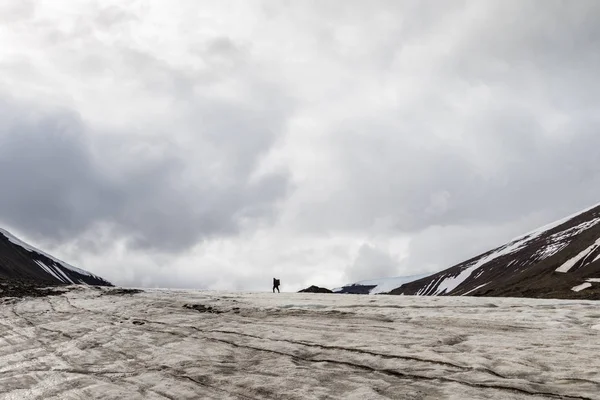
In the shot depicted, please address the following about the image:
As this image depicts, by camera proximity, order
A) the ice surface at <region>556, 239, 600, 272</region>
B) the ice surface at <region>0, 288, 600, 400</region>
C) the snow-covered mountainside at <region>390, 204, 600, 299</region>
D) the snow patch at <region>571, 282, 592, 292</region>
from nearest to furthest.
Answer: the ice surface at <region>0, 288, 600, 400</region>, the snow patch at <region>571, 282, 592, 292</region>, the snow-covered mountainside at <region>390, 204, 600, 299</region>, the ice surface at <region>556, 239, 600, 272</region>

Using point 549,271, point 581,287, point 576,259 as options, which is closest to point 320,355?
point 581,287

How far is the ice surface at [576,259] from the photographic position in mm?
111294

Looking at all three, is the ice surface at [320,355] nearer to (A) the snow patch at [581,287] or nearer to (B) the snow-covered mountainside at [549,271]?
(B) the snow-covered mountainside at [549,271]

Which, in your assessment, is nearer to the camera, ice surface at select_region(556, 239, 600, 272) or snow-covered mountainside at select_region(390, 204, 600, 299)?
snow-covered mountainside at select_region(390, 204, 600, 299)

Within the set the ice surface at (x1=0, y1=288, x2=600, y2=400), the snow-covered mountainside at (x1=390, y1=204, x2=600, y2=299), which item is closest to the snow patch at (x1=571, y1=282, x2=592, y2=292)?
the snow-covered mountainside at (x1=390, y1=204, x2=600, y2=299)

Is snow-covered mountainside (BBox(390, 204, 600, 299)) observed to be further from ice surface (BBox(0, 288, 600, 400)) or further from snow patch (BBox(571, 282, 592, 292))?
ice surface (BBox(0, 288, 600, 400))

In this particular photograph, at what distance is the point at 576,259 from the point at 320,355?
126 metres

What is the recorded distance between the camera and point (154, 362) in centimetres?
897

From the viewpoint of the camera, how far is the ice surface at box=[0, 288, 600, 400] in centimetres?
679

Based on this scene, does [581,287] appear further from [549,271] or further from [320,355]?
[320,355]

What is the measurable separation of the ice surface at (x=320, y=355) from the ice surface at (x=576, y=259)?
112 metres

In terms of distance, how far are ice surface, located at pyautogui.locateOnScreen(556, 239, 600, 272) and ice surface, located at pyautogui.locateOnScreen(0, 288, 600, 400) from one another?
112 m

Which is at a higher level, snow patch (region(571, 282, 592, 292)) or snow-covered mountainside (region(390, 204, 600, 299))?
snow-covered mountainside (region(390, 204, 600, 299))

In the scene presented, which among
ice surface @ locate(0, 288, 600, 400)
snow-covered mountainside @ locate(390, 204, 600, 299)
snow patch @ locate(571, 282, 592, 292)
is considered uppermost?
snow-covered mountainside @ locate(390, 204, 600, 299)
